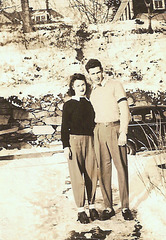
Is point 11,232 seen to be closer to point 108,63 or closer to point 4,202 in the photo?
point 4,202

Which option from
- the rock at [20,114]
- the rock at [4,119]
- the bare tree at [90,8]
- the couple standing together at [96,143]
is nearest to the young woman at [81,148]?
the couple standing together at [96,143]

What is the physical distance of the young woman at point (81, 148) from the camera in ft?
6.96

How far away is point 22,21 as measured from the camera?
235cm

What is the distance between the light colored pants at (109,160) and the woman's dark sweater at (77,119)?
0.07m

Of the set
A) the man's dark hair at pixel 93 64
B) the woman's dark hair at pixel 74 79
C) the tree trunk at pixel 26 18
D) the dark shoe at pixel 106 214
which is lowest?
the dark shoe at pixel 106 214

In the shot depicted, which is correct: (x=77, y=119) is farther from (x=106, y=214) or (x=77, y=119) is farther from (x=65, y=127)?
(x=106, y=214)

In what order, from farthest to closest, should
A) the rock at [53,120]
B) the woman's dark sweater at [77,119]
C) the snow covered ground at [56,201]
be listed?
the rock at [53,120] → the woman's dark sweater at [77,119] → the snow covered ground at [56,201]

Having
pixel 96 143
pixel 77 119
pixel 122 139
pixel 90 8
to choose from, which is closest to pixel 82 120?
pixel 77 119

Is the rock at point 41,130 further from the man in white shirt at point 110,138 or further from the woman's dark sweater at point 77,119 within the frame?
the man in white shirt at point 110,138

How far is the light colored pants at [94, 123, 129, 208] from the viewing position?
6.98ft

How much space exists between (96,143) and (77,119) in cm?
22

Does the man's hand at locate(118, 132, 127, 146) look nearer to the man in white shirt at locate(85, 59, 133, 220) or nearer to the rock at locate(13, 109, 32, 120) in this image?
the man in white shirt at locate(85, 59, 133, 220)

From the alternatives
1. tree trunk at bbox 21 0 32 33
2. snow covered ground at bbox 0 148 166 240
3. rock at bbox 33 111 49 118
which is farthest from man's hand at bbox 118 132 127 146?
tree trunk at bbox 21 0 32 33

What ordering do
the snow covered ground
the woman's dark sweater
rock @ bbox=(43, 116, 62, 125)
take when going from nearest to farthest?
the snow covered ground, the woman's dark sweater, rock @ bbox=(43, 116, 62, 125)
